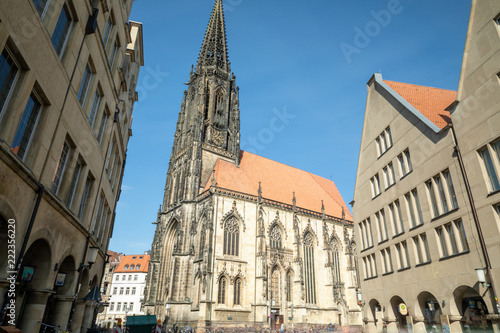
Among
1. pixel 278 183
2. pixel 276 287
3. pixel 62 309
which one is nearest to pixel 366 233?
pixel 62 309

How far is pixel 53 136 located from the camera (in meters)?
7.66

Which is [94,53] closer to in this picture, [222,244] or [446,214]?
[446,214]

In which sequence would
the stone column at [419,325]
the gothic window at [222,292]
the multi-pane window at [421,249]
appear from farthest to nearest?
the gothic window at [222,292]
the multi-pane window at [421,249]
the stone column at [419,325]

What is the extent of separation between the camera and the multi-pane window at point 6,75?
227 inches

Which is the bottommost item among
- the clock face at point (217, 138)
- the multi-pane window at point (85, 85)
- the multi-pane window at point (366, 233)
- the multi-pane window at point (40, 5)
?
the multi-pane window at point (366, 233)

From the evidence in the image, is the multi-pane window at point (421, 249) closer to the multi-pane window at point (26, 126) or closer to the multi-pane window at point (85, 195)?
the multi-pane window at point (85, 195)

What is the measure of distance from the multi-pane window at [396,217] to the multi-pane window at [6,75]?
15.2 m

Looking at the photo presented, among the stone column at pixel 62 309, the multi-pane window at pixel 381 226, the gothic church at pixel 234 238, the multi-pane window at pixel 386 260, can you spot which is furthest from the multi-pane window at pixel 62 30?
the gothic church at pixel 234 238

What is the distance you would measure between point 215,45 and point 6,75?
1826 inches

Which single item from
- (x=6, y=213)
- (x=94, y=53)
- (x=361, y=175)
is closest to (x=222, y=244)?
(x=361, y=175)

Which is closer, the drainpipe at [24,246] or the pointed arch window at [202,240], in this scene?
the drainpipe at [24,246]

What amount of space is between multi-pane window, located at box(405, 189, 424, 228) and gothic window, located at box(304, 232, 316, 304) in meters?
24.8

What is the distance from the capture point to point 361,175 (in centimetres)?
1950

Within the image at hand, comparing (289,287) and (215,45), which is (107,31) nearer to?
(289,287)
